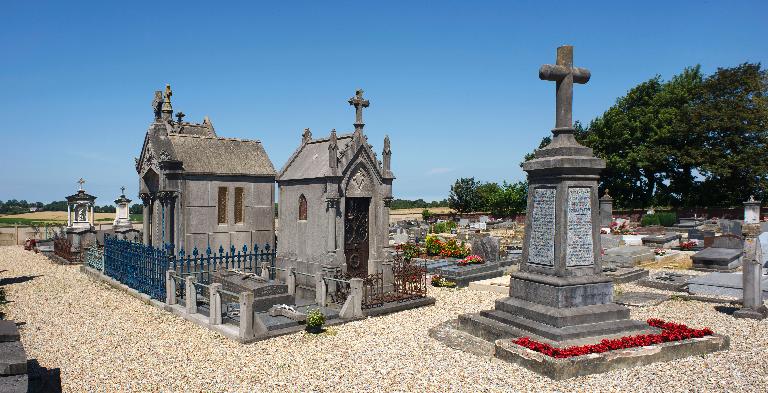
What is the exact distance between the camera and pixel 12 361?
5.71m

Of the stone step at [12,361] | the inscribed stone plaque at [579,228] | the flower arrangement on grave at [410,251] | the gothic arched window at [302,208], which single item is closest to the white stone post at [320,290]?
the gothic arched window at [302,208]

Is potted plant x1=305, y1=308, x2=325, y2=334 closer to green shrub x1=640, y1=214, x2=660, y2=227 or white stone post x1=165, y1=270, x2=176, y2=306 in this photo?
white stone post x1=165, y1=270, x2=176, y2=306

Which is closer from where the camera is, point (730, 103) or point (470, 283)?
point (470, 283)

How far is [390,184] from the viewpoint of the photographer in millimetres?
15438

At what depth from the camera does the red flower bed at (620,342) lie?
8508 mm

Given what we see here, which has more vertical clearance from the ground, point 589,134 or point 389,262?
point 589,134

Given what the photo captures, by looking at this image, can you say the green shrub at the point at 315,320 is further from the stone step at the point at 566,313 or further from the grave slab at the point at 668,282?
the grave slab at the point at 668,282

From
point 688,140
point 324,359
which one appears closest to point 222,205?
point 324,359

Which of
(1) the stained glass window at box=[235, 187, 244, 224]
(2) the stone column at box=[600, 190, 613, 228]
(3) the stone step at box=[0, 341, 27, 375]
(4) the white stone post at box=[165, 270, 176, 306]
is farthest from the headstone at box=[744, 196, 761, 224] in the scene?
(3) the stone step at box=[0, 341, 27, 375]

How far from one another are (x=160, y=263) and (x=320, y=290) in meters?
4.83

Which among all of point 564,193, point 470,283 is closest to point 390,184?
point 470,283

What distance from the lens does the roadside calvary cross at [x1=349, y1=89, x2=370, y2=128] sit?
14.6m

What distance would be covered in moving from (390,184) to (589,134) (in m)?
45.8

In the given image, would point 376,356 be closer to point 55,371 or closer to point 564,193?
point 564,193
